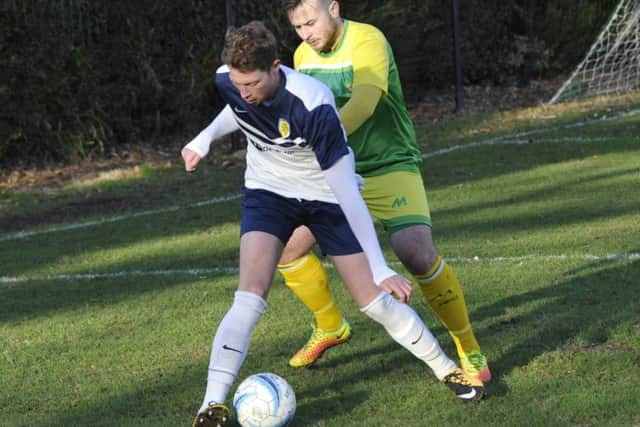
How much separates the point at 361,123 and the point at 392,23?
36.7ft

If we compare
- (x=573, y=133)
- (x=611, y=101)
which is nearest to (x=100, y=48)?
(x=573, y=133)

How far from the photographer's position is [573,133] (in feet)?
45.0

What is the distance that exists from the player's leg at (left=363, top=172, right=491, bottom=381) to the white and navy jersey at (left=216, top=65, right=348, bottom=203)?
0.54 metres

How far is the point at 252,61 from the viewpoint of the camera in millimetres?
4508

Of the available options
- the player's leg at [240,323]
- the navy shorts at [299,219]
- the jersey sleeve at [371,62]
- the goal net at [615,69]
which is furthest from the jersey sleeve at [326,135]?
the goal net at [615,69]

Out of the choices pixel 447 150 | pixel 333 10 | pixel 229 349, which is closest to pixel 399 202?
pixel 333 10

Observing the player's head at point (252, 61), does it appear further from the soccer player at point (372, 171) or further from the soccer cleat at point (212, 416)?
the soccer cleat at point (212, 416)

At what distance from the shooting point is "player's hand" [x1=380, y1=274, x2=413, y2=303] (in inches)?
177

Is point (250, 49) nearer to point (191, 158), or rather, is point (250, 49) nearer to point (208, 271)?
point (191, 158)

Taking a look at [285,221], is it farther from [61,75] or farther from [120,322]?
[61,75]

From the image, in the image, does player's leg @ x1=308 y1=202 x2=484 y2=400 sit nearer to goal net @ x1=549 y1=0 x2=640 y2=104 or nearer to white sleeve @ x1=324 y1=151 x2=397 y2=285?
white sleeve @ x1=324 y1=151 x2=397 y2=285

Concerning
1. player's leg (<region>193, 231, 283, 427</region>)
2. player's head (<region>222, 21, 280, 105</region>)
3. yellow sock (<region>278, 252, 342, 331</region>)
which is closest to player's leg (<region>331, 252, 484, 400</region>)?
player's leg (<region>193, 231, 283, 427</region>)

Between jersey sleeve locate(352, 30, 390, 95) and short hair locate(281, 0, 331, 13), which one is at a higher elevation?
short hair locate(281, 0, 331, 13)

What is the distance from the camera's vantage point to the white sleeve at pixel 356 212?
4.58m
